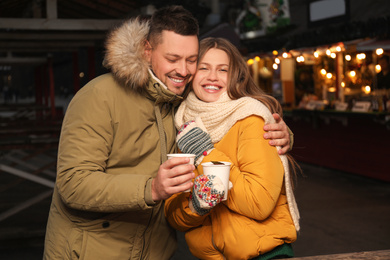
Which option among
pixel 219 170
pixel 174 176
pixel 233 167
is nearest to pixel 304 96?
pixel 233 167

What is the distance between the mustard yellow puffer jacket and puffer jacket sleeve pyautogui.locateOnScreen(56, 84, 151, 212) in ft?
1.34

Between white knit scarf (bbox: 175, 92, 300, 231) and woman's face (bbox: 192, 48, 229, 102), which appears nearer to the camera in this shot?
white knit scarf (bbox: 175, 92, 300, 231)

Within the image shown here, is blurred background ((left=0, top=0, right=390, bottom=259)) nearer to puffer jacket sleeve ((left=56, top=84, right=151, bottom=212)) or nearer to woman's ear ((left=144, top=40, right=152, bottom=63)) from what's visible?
woman's ear ((left=144, top=40, right=152, bottom=63))

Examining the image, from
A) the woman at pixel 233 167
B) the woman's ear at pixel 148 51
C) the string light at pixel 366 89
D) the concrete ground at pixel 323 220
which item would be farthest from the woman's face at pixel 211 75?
the string light at pixel 366 89

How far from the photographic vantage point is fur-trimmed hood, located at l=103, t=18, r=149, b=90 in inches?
90.6

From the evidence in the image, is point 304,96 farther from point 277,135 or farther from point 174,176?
point 174,176

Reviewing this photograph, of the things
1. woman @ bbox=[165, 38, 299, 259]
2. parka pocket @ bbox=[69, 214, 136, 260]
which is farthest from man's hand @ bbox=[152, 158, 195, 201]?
parka pocket @ bbox=[69, 214, 136, 260]

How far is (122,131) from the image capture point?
7.45 feet

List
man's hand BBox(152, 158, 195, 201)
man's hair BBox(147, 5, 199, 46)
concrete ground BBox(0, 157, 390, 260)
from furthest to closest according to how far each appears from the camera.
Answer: concrete ground BBox(0, 157, 390, 260) < man's hair BBox(147, 5, 199, 46) < man's hand BBox(152, 158, 195, 201)

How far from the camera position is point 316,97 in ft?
41.3

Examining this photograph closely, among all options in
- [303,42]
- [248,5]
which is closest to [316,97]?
[303,42]

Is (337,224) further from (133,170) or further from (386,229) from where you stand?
(133,170)

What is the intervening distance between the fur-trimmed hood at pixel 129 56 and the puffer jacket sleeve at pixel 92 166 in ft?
0.49

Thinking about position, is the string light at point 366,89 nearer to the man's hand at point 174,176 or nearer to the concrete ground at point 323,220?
the concrete ground at point 323,220
